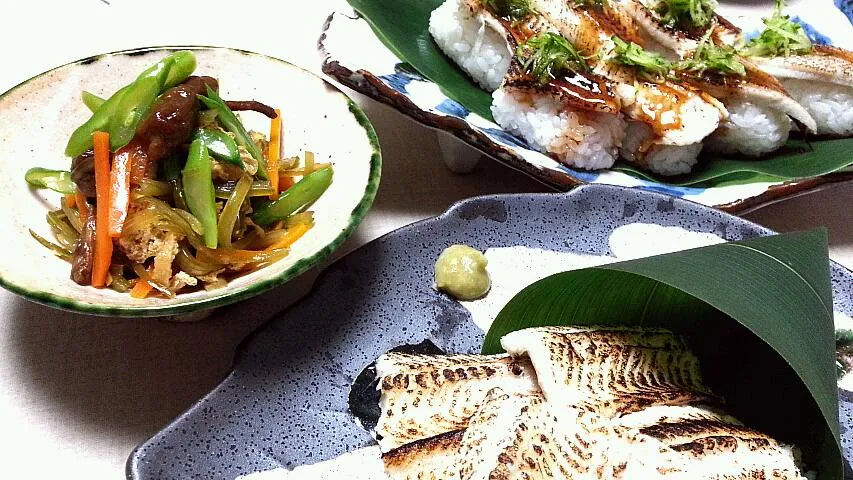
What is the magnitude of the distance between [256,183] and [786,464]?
1.48 m

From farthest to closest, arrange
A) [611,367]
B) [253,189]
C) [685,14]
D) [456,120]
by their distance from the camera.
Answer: [685,14] < [456,120] < [253,189] < [611,367]

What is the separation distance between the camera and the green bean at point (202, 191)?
1790 mm

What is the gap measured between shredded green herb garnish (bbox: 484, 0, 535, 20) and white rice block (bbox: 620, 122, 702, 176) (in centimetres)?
62

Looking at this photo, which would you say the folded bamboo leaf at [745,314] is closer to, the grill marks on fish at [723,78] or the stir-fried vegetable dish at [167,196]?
the stir-fried vegetable dish at [167,196]

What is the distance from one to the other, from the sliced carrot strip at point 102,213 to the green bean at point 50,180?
160 mm

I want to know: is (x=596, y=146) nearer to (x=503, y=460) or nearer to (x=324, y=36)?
(x=324, y=36)

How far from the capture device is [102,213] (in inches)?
69.3

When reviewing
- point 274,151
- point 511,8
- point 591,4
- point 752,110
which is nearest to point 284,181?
point 274,151

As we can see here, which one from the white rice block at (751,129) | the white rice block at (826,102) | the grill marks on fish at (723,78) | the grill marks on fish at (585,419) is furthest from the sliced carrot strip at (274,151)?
the white rice block at (826,102)

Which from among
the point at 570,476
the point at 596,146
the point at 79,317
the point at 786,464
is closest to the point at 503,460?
the point at 570,476

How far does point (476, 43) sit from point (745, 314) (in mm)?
1788

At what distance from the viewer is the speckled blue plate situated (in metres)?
1.48

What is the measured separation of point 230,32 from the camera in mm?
3189

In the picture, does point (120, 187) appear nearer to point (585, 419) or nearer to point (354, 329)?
point (354, 329)
